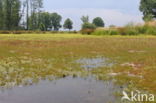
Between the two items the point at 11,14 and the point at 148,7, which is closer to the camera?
the point at 148,7

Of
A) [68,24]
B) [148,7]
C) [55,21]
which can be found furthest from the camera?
[55,21]

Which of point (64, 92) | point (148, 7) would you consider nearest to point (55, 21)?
point (148, 7)

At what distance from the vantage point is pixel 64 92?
8.62 m

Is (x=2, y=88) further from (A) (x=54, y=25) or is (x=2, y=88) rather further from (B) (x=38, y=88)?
(A) (x=54, y=25)

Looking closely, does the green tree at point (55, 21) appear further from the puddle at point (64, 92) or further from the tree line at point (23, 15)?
the puddle at point (64, 92)

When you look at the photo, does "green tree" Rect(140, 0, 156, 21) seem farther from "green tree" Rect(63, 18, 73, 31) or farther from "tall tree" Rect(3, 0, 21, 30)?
"tall tree" Rect(3, 0, 21, 30)

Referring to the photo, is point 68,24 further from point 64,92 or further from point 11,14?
point 64,92

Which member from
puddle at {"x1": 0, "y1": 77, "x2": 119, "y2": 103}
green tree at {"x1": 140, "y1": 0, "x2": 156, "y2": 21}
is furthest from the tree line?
puddle at {"x1": 0, "y1": 77, "x2": 119, "y2": 103}

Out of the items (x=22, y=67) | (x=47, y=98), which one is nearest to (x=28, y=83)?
(x=47, y=98)

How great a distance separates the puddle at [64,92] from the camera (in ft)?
25.1

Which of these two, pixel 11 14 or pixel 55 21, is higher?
pixel 11 14

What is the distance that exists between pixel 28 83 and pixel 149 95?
15.7 ft

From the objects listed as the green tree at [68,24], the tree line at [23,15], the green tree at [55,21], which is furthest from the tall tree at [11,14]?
the green tree at [68,24]

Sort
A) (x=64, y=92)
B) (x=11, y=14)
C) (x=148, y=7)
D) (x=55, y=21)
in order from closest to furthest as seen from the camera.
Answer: (x=64, y=92)
(x=148, y=7)
(x=11, y=14)
(x=55, y=21)
